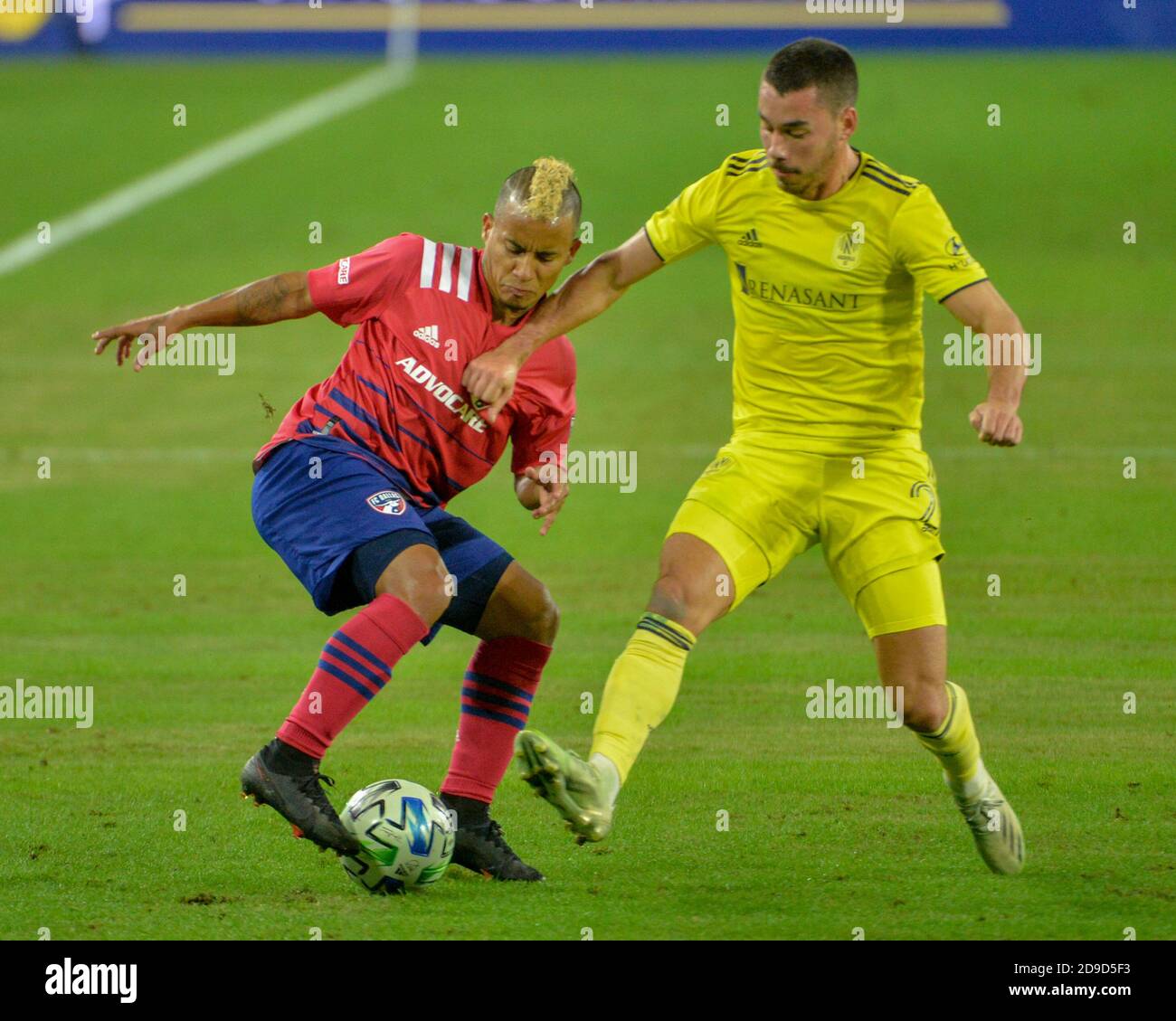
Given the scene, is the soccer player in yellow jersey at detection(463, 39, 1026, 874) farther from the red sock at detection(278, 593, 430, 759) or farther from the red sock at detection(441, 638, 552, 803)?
the red sock at detection(278, 593, 430, 759)

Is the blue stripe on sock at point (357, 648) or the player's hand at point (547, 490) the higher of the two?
the player's hand at point (547, 490)

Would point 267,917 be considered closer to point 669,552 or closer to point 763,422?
point 669,552

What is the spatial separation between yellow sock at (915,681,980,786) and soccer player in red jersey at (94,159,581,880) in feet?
4.74

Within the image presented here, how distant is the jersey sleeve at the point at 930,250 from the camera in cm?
629

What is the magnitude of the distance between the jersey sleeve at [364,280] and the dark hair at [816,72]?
4.66 ft

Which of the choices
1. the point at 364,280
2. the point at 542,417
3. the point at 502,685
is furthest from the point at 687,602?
the point at 364,280

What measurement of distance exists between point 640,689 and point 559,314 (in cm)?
144

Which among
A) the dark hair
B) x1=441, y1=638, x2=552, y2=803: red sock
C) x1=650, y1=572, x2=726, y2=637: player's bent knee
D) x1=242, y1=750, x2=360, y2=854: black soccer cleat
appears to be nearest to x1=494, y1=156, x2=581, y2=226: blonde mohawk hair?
the dark hair

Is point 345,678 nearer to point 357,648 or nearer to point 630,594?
point 357,648

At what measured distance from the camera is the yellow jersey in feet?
21.5

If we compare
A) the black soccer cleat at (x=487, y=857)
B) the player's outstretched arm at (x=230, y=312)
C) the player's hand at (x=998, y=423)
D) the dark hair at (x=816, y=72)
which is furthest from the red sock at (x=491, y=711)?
the dark hair at (x=816, y=72)

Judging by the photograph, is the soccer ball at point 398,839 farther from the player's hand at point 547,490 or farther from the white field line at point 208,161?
the white field line at point 208,161
